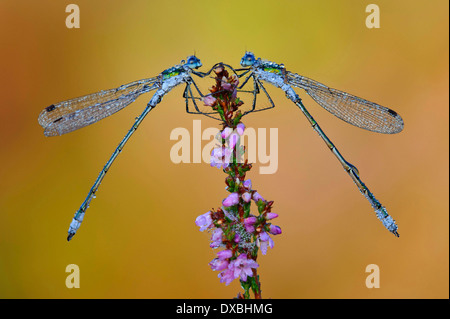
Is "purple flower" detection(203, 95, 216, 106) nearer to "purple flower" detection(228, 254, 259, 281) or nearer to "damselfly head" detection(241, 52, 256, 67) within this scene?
"purple flower" detection(228, 254, 259, 281)

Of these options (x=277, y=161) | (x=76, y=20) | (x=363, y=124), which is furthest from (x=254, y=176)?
(x=76, y=20)

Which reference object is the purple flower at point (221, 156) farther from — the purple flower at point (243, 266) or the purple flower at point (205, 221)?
the purple flower at point (243, 266)

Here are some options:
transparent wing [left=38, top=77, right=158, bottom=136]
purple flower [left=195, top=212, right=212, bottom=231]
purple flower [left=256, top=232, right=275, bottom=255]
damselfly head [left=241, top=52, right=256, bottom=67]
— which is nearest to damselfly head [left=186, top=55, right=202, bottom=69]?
damselfly head [left=241, top=52, right=256, bottom=67]

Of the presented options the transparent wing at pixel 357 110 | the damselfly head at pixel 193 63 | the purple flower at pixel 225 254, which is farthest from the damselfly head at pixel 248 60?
the purple flower at pixel 225 254

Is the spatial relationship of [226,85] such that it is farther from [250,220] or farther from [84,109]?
[84,109]

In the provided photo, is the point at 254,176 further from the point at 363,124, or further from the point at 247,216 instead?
the point at 247,216

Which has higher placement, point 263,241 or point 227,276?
point 263,241

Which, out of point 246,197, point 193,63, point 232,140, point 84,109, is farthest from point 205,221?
point 84,109

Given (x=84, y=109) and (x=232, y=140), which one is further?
(x=84, y=109)
